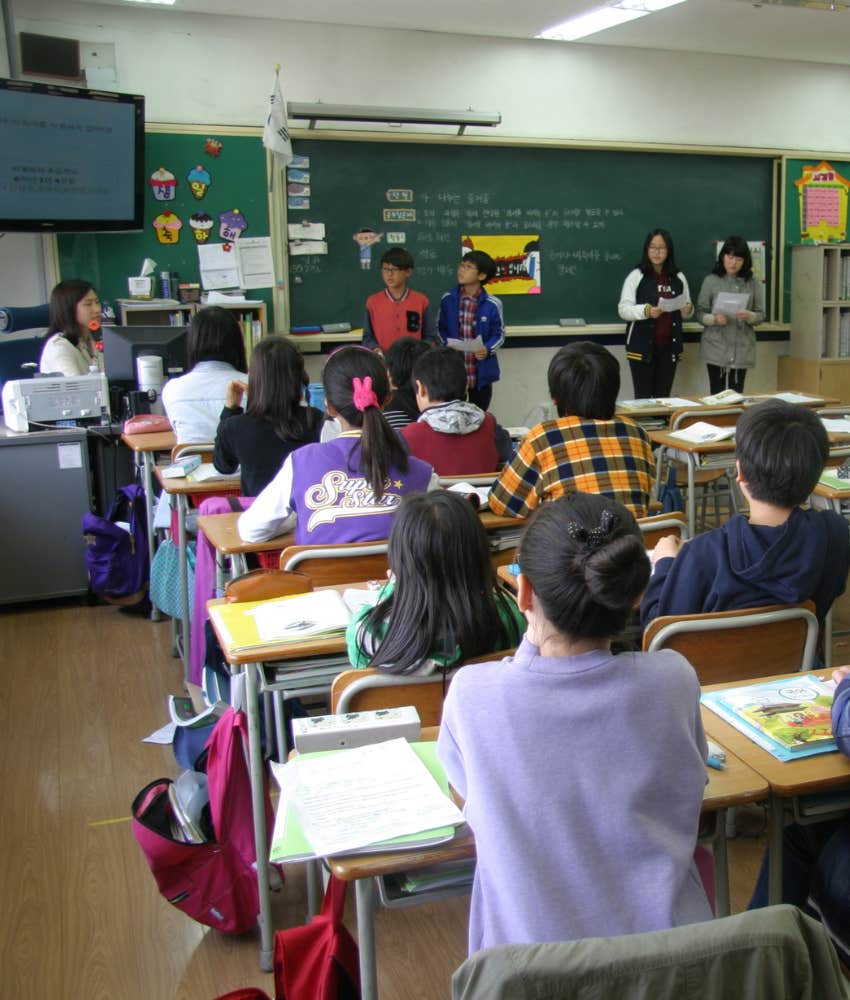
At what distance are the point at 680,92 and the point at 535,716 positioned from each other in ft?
24.1

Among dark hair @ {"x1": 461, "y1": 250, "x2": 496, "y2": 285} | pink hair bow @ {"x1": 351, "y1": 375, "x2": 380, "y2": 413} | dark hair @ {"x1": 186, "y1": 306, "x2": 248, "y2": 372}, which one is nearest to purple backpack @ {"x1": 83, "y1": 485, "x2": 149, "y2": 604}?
dark hair @ {"x1": 186, "y1": 306, "x2": 248, "y2": 372}

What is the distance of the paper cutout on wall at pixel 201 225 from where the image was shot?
21.3 ft

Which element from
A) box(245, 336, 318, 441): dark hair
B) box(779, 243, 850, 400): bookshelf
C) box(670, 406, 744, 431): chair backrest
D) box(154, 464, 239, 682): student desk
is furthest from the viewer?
box(779, 243, 850, 400): bookshelf

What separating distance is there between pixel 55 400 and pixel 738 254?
491 centimetres

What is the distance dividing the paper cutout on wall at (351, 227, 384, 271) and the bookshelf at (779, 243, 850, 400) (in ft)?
10.9

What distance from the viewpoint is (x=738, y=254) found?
24.1ft

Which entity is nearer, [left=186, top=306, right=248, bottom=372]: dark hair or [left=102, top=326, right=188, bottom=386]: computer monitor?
[left=186, top=306, right=248, bottom=372]: dark hair

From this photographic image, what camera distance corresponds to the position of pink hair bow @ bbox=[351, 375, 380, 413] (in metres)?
2.88

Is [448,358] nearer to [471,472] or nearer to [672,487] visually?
[471,472]

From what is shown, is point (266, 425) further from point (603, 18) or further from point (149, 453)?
point (603, 18)

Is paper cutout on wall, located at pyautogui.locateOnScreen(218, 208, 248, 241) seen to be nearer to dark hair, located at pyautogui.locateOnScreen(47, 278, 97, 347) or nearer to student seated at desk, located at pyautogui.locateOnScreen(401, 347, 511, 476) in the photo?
dark hair, located at pyautogui.locateOnScreen(47, 278, 97, 347)

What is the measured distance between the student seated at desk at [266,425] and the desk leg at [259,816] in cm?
150

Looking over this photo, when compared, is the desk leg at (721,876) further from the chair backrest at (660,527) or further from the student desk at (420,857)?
the chair backrest at (660,527)

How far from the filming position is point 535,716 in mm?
1338
